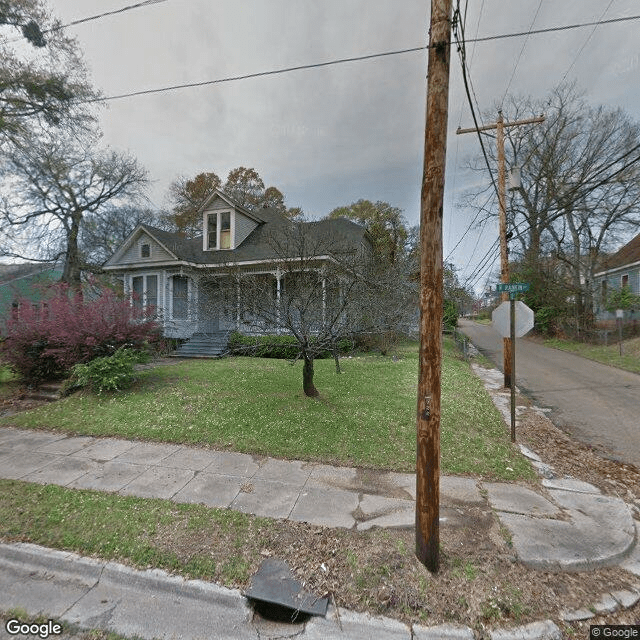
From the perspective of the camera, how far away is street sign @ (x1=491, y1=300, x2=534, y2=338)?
5562 mm

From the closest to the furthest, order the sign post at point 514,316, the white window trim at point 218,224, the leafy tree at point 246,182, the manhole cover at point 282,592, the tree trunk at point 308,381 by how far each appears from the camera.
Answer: the manhole cover at point 282,592 → the sign post at point 514,316 → the tree trunk at point 308,381 → the white window trim at point 218,224 → the leafy tree at point 246,182

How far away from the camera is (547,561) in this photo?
261cm

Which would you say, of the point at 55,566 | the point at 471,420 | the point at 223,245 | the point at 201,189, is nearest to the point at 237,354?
the point at 223,245

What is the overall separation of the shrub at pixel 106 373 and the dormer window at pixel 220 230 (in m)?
9.58

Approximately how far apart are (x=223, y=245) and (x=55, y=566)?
1516 centimetres

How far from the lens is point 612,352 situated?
15547 millimetres

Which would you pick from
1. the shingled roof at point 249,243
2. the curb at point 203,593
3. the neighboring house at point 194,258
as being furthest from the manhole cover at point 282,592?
the shingled roof at point 249,243

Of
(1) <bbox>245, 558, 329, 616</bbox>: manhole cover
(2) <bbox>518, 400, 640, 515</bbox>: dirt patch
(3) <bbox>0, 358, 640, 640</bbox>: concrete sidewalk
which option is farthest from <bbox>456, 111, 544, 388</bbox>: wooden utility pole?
(1) <bbox>245, 558, 329, 616</bbox>: manhole cover

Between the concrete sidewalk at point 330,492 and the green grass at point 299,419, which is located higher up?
the green grass at point 299,419

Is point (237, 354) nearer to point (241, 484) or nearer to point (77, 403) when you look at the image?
point (77, 403)

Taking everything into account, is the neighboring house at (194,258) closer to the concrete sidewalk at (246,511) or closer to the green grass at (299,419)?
the green grass at (299,419)

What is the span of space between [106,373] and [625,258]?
33.6m

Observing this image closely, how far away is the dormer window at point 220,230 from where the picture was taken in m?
16.2

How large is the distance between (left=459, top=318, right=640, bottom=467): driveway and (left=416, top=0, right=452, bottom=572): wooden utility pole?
4377 mm
